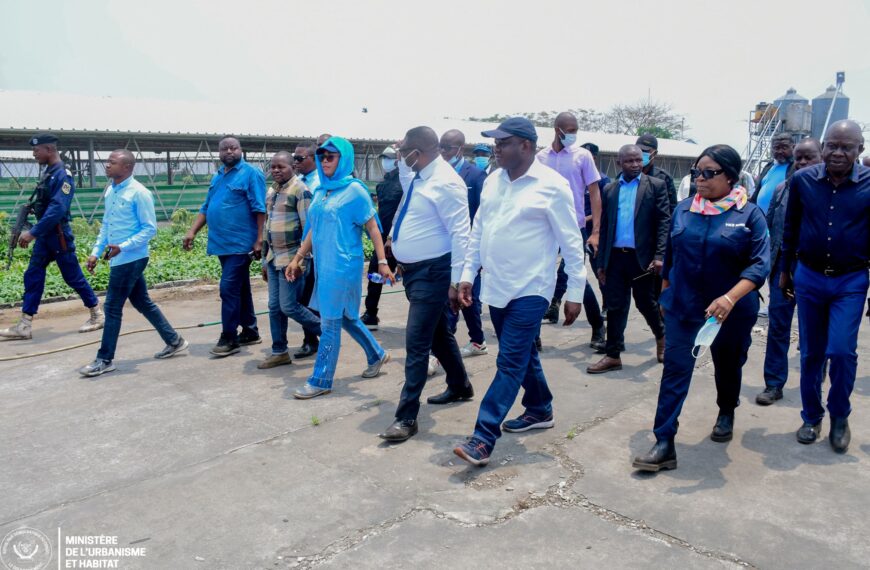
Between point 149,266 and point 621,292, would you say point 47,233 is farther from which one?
point 621,292

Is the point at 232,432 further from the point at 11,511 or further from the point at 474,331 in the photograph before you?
the point at 474,331

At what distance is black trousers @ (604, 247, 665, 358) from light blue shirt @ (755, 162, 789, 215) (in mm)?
1490

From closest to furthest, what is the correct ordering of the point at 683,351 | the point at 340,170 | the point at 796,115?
the point at 683,351 < the point at 340,170 < the point at 796,115

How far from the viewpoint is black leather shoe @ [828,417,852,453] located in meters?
4.32

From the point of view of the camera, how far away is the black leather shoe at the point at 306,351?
655cm

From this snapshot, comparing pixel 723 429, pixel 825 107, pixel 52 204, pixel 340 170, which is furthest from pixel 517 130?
pixel 825 107

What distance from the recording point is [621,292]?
603cm

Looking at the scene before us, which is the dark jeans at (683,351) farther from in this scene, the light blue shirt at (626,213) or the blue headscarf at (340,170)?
the blue headscarf at (340,170)

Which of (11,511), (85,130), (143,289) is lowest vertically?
(11,511)

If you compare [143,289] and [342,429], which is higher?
[143,289]

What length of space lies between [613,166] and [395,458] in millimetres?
30636

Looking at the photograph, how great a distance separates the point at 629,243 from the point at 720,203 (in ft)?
6.42

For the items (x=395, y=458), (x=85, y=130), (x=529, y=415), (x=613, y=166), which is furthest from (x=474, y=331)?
(x=613, y=166)

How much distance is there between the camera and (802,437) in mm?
4480
